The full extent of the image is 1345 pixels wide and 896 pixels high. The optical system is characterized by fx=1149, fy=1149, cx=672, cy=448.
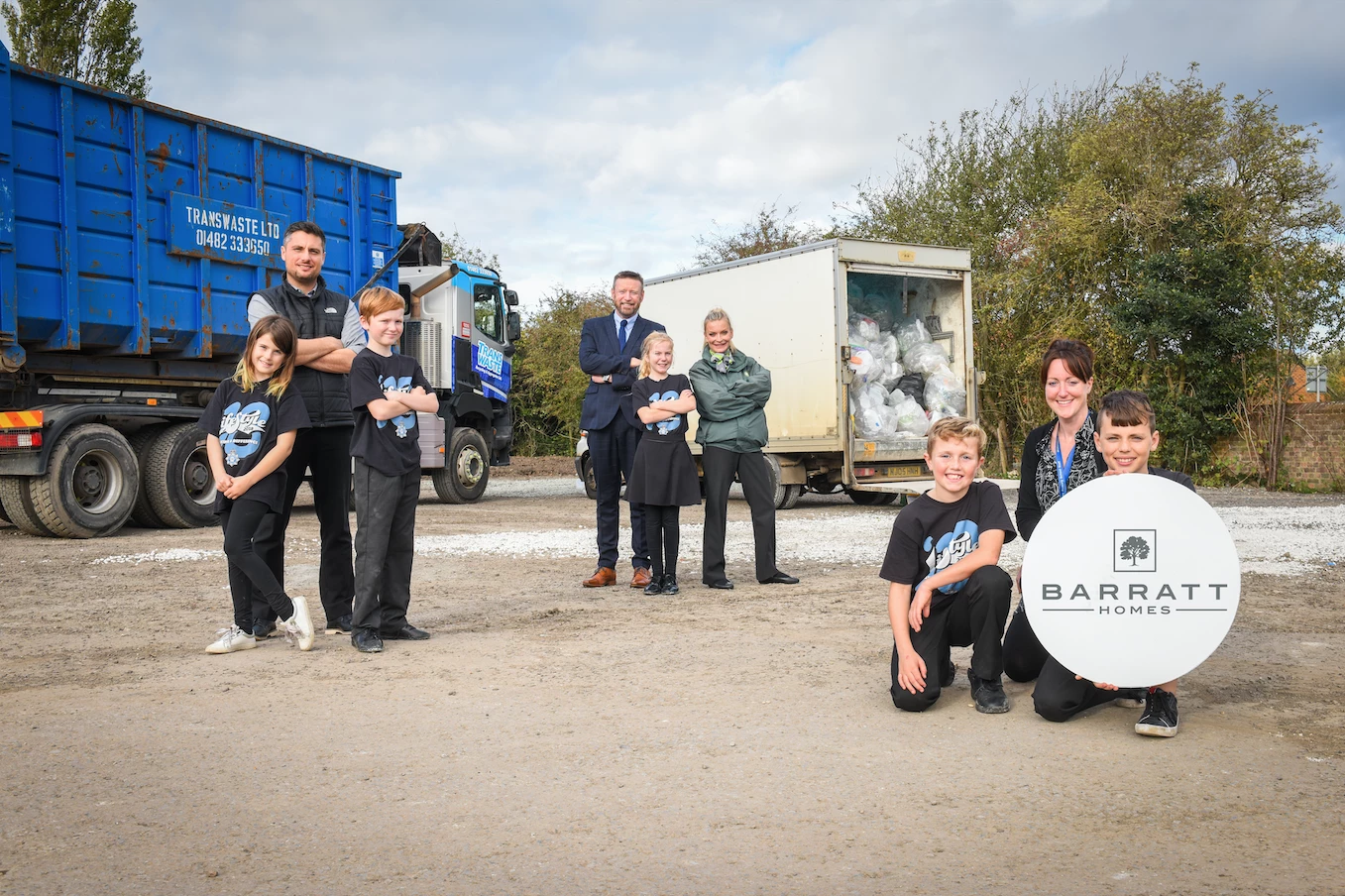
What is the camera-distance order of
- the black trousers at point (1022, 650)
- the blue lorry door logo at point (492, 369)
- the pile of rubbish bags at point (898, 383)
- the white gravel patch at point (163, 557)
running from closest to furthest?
the black trousers at point (1022, 650) → the white gravel patch at point (163, 557) → the pile of rubbish bags at point (898, 383) → the blue lorry door logo at point (492, 369)

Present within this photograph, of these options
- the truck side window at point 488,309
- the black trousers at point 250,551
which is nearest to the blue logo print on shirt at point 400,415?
the black trousers at point 250,551

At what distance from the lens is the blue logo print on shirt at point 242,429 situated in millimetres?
5211

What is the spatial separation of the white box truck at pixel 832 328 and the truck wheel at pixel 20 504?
25.5 ft

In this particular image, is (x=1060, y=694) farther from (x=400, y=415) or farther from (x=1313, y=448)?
(x=1313, y=448)

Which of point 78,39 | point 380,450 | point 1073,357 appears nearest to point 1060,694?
point 1073,357

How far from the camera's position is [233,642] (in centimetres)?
531

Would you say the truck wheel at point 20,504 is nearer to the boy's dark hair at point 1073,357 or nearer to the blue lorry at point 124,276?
the blue lorry at point 124,276

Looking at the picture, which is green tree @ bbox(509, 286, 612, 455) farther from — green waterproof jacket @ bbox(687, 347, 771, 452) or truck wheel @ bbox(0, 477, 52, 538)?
green waterproof jacket @ bbox(687, 347, 771, 452)

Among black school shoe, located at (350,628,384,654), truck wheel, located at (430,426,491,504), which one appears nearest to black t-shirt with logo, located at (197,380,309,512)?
black school shoe, located at (350,628,384,654)

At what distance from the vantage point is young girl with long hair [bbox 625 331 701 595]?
7.20m

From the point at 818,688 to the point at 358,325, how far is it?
115 inches

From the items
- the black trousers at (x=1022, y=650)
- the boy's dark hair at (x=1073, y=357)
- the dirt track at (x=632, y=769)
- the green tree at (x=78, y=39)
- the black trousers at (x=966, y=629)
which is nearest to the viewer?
the dirt track at (x=632, y=769)

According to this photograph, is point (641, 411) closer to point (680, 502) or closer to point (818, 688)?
point (680, 502)

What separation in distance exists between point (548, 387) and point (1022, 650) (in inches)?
1132
